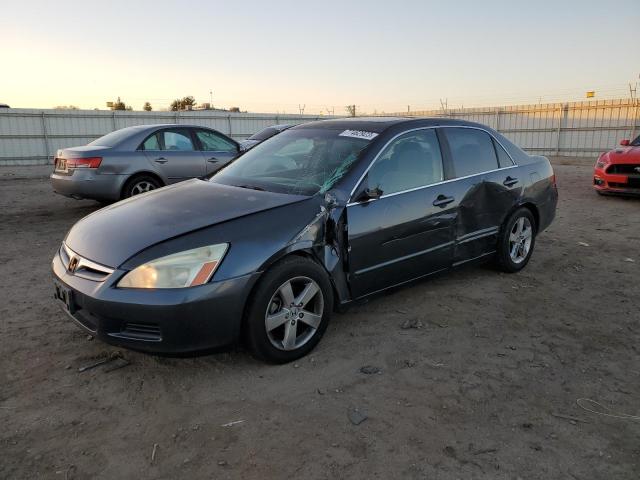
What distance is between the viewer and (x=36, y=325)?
3689 millimetres

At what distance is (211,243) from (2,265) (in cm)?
370

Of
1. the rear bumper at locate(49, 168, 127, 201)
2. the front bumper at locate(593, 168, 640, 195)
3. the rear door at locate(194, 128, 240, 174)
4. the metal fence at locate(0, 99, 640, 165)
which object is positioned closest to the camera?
the rear bumper at locate(49, 168, 127, 201)

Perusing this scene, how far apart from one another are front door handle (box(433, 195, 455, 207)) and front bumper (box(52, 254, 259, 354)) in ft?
5.83

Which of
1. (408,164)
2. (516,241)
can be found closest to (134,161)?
(408,164)

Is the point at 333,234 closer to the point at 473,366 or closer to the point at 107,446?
the point at 473,366

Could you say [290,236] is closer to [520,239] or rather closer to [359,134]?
[359,134]

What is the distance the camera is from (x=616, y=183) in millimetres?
9562

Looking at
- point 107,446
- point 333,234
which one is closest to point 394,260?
point 333,234

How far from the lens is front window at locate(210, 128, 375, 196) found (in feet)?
11.7

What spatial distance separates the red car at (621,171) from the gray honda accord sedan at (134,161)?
293 inches

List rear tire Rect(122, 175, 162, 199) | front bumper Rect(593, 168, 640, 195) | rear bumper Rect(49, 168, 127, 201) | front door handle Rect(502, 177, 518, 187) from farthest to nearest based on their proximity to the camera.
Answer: front bumper Rect(593, 168, 640, 195) → rear tire Rect(122, 175, 162, 199) → rear bumper Rect(49, 168, 127, 201) → front door handle Rect(502, 177, 518, 187)

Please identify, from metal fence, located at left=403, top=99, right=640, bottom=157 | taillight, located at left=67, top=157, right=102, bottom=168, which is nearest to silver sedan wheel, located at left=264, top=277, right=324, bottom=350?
taillight, located at left=67, top=157, right=102, bottom=168

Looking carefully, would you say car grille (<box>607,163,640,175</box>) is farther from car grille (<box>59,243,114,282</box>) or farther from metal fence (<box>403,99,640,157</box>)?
metal fence (<box>403,99,640,157</box>)

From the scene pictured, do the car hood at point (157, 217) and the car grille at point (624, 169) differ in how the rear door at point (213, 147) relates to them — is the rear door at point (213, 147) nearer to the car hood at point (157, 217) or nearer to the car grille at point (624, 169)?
the car hood at point (157, 217)
